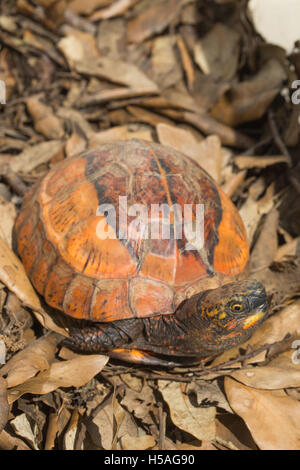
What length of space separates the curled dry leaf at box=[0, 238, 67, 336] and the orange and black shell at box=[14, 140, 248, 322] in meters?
0.07

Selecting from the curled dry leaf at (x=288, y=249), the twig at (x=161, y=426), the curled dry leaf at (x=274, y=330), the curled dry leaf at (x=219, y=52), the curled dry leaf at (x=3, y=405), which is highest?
the curled dry leaf at (x=219, y=52)

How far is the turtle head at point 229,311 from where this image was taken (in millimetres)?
2500

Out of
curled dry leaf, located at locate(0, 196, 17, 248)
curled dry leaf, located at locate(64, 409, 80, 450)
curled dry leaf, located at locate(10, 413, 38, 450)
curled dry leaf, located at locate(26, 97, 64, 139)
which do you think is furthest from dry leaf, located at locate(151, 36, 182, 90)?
curled dry leaf, located at locate(10, 413, 38, 450)

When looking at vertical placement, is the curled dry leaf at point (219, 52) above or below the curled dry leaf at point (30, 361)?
above

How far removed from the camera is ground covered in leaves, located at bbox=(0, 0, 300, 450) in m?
2.90

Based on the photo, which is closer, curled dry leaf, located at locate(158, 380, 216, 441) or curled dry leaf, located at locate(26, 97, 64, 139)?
curled dry leaf, located at locate(158, 380, 216, 441)

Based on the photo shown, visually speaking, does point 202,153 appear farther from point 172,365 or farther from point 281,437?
point 281,437

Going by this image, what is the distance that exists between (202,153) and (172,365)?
2044 millimetres

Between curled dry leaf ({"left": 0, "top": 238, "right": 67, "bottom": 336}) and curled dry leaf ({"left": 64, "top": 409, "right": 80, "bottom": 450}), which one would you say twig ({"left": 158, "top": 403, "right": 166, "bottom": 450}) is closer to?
curled dry leaf ({"left": 64, "top": 409, "right": 80, "bottom": 450})

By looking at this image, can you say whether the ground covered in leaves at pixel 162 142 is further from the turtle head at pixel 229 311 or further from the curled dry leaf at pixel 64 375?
the turtle head at pixel 229 311

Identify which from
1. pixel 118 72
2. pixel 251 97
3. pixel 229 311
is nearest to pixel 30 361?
pixel 229 311

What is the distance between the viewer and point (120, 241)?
295 cm

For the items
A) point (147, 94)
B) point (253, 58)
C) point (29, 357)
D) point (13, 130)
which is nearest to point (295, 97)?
point (253, 58)

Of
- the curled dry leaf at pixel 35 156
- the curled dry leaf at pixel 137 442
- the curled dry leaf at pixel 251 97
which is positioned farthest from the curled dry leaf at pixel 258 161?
the curled dry leaf at pixel 137 442
